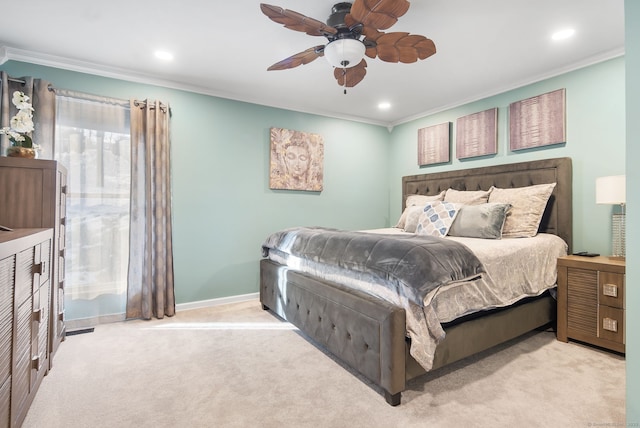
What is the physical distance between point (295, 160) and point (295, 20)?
2.38 meters

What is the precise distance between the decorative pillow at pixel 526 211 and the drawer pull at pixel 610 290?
682mm

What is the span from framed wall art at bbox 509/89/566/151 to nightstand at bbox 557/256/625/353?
127 cm

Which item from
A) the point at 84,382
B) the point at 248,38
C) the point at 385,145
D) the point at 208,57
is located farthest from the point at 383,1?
the point at 385,145

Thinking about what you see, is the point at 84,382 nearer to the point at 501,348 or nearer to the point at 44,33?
the point at 44,33

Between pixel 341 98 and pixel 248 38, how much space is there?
1.60m

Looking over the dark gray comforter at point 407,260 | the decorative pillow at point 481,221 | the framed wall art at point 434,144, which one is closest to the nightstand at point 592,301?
the decorative pillow at point 481,221

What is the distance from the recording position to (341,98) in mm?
3877

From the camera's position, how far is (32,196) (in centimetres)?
204

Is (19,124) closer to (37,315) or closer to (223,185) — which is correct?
(37,315)

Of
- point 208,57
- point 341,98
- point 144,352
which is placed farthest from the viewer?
point 341,98

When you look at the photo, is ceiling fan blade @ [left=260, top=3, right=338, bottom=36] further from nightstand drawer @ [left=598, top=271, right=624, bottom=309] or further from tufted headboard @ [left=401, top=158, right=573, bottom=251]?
nightstand drawer @ [left=598, top=271, right=624, bottom=309]

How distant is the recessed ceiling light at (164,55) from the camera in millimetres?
2737

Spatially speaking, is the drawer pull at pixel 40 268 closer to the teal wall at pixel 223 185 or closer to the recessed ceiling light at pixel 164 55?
the teal wall at pixel 223 185

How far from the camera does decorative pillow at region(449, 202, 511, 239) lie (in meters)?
A: 2.82
